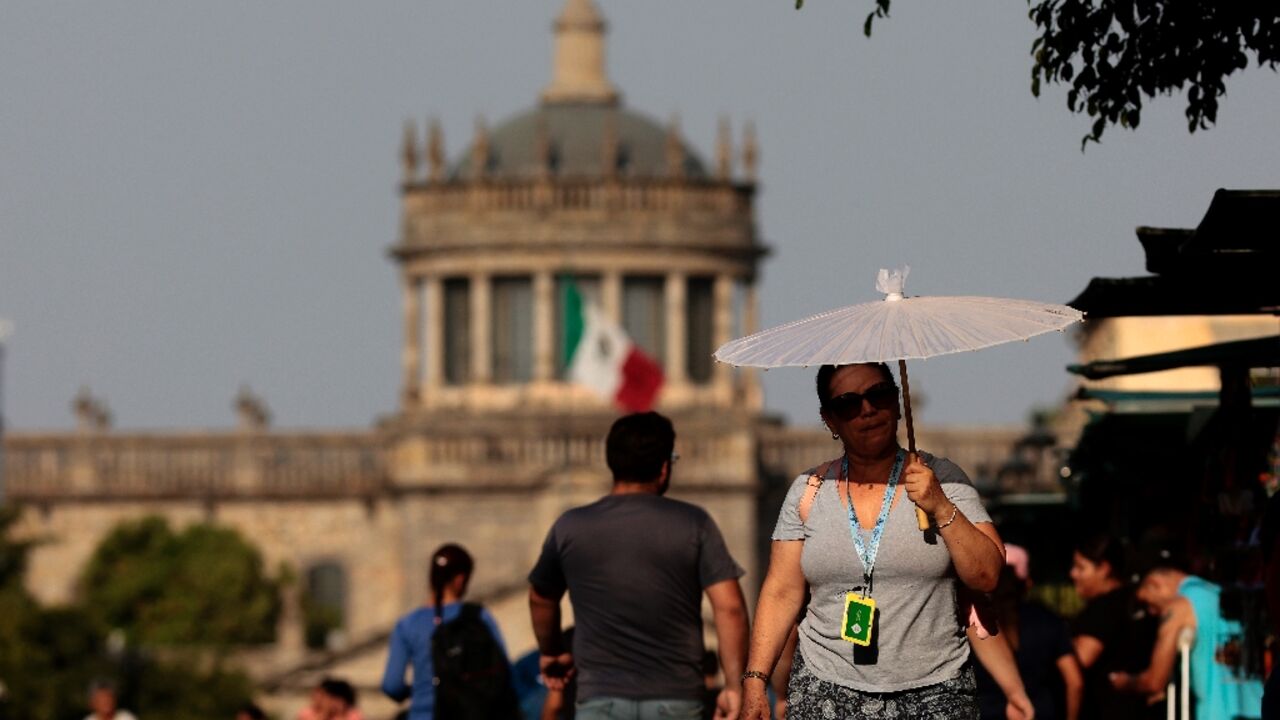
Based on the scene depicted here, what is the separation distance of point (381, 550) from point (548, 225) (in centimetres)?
624

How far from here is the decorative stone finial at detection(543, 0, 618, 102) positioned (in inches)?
3014

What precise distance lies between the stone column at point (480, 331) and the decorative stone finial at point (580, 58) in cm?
443

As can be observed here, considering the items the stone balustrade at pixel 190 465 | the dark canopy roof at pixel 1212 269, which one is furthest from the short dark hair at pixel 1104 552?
the stone balustrade at pixel 190 465

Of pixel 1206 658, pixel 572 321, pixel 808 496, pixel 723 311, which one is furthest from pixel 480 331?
pixel 808 496

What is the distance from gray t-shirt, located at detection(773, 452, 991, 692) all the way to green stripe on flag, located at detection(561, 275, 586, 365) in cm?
5601

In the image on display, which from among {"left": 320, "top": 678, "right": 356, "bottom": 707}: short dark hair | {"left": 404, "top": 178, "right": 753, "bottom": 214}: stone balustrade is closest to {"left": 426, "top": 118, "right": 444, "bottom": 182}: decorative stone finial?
{"left": 404, "top": 178, "right": 753, "bottom": 214}: stone balustrade

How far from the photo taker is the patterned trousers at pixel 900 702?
13344 mm

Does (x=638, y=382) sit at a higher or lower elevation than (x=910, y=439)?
higher

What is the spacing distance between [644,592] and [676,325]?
188ft

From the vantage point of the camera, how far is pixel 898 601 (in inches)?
526

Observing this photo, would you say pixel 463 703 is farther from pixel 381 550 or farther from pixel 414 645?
pixel 381 550

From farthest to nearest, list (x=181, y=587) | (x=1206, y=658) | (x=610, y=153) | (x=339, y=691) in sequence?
(x=610, y=153)
(x=181, y=587)
(x=339, y=691)
(x=1206, y=658)

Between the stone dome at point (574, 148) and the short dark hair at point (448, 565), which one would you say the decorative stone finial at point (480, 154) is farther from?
the short dark hair at point (448, 565)

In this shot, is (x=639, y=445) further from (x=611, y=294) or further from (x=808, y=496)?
(x=611, y=294)
